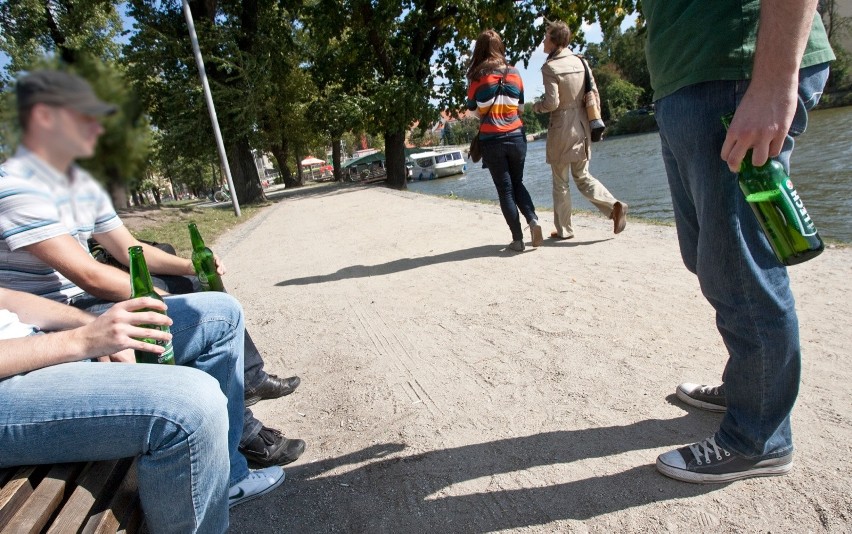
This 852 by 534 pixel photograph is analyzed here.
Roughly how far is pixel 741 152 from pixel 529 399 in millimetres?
1440

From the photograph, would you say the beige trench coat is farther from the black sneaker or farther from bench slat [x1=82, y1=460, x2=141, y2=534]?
bench slat [x1=82, y1=460, x2=141, y2=534]

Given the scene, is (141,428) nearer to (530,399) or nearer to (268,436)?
(268,436)

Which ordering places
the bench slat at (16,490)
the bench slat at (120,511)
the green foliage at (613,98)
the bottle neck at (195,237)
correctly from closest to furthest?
the bench slat at (16,490) → the bench slat at (120,511) → the bottle neck at (195,237) → the green foliage at (613,98)

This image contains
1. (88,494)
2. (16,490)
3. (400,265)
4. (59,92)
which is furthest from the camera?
(400,265)

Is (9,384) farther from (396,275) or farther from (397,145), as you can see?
(397,145)

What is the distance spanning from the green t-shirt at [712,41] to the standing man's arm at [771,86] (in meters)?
0.09

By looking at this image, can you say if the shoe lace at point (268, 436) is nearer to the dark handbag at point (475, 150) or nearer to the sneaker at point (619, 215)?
the dark handbag at point (475, 150)

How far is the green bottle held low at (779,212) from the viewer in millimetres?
1326

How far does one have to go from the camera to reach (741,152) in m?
1.35

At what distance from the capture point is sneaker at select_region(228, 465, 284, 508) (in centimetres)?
190

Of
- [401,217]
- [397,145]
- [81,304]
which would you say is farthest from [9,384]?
[397,145]

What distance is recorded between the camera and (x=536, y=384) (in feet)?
8.32

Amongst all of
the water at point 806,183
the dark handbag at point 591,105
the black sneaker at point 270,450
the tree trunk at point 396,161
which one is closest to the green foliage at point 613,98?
the water at point 806,183

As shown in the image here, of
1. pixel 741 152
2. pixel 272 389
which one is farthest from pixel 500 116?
pixel 741 152
